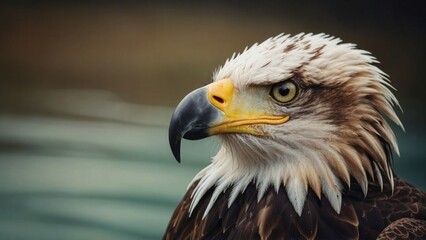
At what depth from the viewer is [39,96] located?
100 inches

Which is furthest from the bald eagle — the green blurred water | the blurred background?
the green blurred water

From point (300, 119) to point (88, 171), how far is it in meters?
1.39

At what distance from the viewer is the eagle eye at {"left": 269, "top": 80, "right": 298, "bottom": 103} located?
1.29 m

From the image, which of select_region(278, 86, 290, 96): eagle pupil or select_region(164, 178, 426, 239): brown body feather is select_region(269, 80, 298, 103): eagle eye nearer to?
select_region(278, 86, 290, 96): eagle pupil

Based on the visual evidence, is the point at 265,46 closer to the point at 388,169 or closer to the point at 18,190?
the point at 388,169

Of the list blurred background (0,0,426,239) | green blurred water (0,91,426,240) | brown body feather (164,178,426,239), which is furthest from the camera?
green blurred water (0,91,426,240)

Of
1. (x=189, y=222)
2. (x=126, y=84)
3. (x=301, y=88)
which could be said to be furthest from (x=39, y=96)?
(x=301, y=88)

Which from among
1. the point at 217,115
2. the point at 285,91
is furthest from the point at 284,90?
the point at 217,115

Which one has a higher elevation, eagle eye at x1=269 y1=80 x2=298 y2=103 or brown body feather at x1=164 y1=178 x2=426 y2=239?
eagle eye at x1=269 y1=80 x2=298 y2=103

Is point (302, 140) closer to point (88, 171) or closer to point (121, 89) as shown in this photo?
point (121, 89)

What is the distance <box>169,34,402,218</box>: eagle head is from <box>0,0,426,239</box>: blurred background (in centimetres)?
87

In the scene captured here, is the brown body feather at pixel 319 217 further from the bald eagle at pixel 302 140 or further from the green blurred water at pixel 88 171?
the green blurred water at pixel 88 171

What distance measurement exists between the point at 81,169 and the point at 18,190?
0.75ft

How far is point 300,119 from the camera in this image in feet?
4.28
